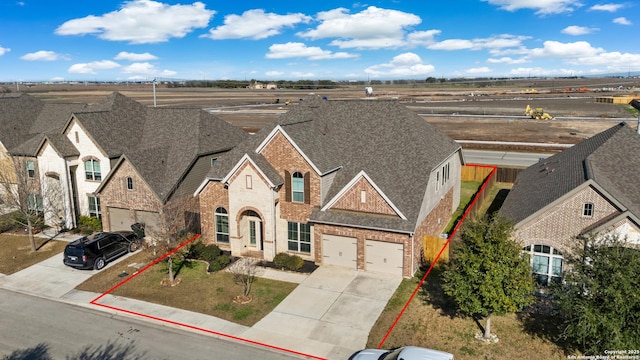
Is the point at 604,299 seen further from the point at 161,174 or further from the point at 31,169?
the point at 31,169

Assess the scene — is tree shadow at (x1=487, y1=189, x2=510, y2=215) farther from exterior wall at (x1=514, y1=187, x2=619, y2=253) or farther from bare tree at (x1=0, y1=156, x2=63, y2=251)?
bare tree at (x1=0, y1=156, x2=63, y2=251)

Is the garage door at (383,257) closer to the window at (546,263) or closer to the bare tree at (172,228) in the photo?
the window at (546,263)

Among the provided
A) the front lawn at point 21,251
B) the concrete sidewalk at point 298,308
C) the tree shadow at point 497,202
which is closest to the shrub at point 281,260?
the concrete sidewalk at point 298,308

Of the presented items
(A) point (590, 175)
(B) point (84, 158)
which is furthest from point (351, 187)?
(B) point (84, 158)

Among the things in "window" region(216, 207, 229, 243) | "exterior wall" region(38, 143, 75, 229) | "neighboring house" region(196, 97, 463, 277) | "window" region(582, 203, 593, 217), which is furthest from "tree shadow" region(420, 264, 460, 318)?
"exterior wall" region(38, 143, 75, 229)

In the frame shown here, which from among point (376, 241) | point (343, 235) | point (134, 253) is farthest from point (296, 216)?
point (134, 253)
